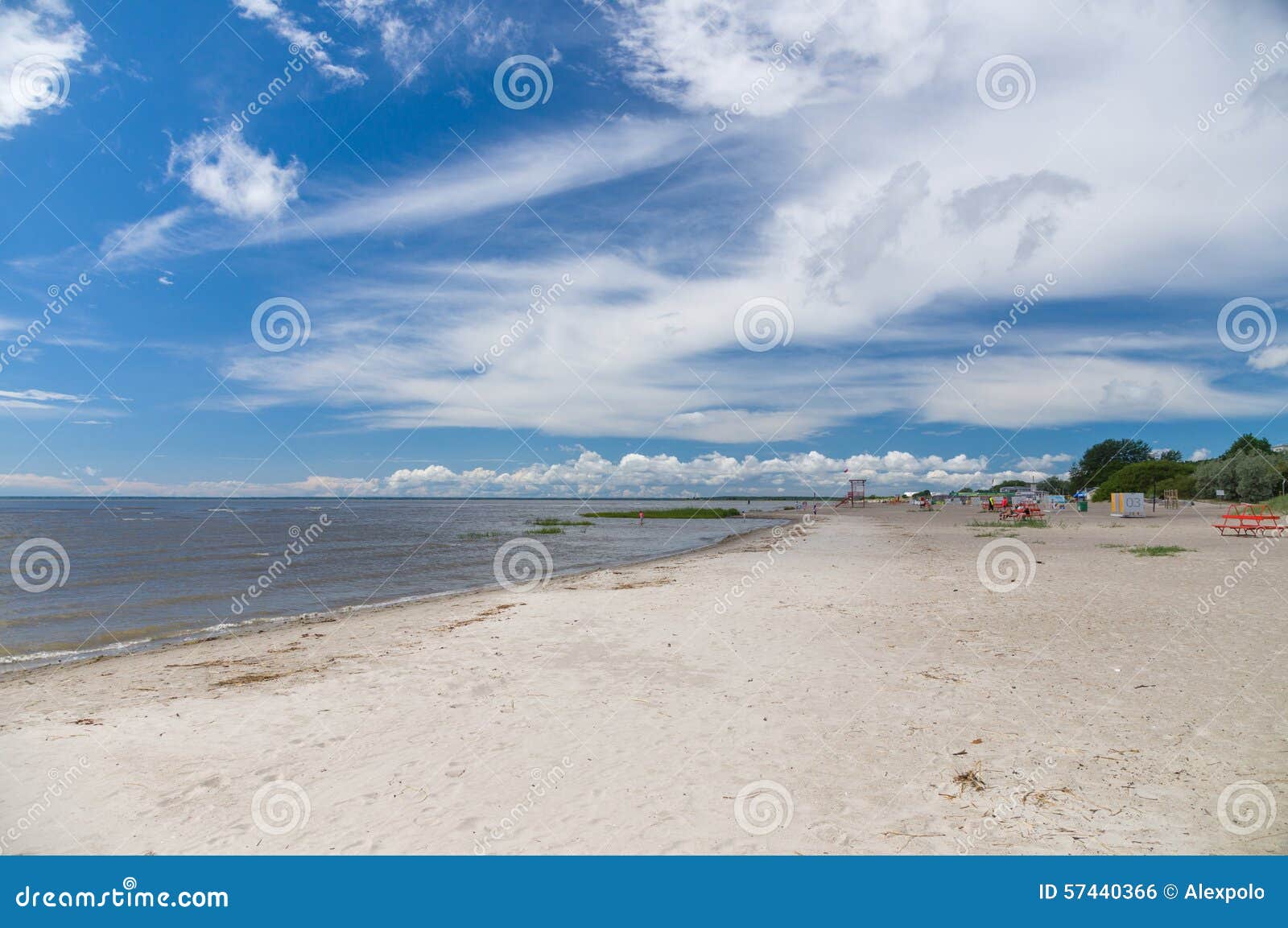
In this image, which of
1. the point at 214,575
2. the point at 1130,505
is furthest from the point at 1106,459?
the point at 214,575

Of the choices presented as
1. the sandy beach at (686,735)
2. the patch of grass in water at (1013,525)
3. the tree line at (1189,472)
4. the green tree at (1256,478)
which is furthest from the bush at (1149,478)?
the sandy beach at (686,735)

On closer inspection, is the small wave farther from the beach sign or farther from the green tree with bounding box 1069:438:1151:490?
the green tree with bounding box 1069:438:1151:490

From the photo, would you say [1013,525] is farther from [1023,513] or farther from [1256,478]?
[1256,478]

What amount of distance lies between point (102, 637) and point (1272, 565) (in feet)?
92.6

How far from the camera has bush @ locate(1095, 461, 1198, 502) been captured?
3071 inches

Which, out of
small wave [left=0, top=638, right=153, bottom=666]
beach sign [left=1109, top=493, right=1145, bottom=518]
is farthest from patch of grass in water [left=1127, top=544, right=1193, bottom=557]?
small wave [left=0, top=638, right=153, bottom=666]

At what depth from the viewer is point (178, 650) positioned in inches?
505

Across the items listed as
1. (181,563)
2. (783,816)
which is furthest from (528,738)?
(181,563)

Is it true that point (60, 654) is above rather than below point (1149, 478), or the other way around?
below

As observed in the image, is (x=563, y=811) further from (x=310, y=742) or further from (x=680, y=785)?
(x=310, y=742)

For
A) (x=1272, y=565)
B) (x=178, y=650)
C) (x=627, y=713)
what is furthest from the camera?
(x=1272, y=565)

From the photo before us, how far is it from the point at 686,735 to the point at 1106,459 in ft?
423

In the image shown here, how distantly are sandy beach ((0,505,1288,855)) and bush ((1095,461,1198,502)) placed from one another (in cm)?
8032

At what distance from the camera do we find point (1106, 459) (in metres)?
112
